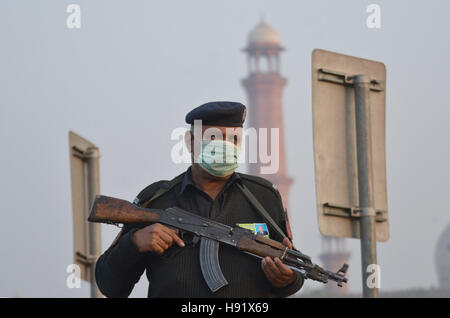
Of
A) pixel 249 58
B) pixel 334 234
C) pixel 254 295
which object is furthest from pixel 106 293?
pixel 249 58

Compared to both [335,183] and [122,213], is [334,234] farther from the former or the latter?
[122,213]

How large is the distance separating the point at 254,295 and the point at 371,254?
2005mm

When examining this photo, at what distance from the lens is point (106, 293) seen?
282 inches

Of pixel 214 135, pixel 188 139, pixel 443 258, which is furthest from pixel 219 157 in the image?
pixel 443 258

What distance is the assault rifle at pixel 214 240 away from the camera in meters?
6.94

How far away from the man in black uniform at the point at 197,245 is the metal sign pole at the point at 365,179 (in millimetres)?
1565

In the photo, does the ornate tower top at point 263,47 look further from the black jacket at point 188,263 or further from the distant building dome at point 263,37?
the black jacket at point 188,263

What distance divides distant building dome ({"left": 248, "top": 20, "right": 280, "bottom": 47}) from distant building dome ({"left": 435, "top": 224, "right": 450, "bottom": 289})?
182 feet

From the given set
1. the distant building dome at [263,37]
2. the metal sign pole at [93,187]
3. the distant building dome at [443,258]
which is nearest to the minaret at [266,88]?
the distant building dome at [263,37]

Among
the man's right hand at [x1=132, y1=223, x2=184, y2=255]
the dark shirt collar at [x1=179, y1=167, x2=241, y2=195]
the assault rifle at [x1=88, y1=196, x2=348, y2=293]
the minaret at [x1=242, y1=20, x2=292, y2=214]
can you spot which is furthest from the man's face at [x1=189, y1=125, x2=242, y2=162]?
the minaret at [x1=242, y1=20, x2=292, y2=214]

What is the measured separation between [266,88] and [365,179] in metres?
163

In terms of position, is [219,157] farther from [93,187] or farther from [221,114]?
[93,187]

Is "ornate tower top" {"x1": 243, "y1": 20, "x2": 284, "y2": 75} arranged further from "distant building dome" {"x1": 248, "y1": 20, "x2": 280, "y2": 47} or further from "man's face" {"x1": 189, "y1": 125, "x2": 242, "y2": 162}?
"man's face" {"x1": 189, "y1": 125, "x2": 242, "y2": 162}

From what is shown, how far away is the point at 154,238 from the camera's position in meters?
6.82
